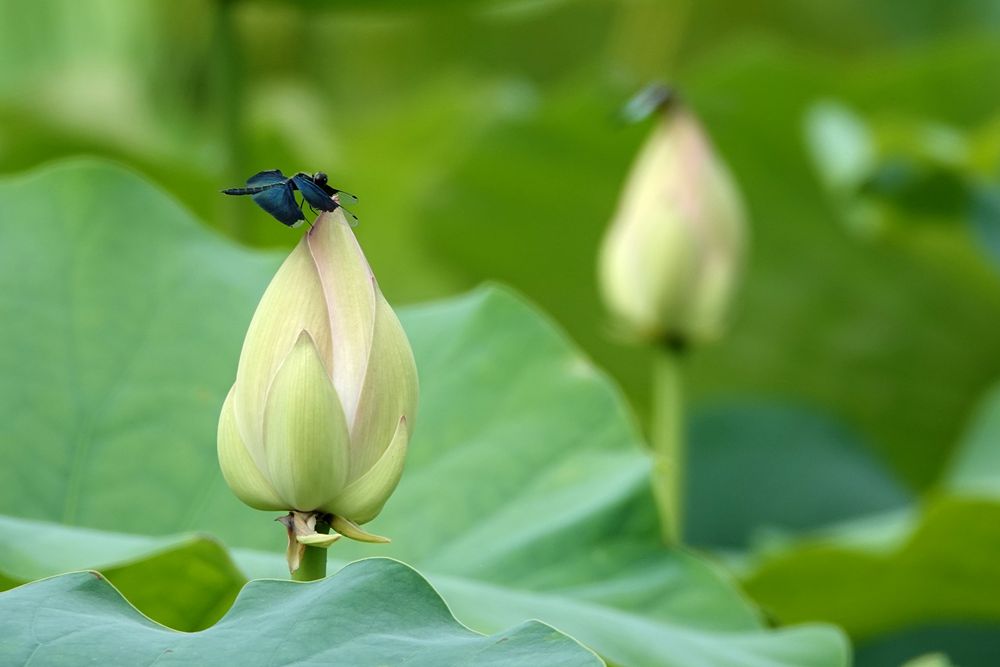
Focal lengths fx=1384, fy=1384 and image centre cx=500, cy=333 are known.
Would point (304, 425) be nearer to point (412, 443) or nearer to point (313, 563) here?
point (313, 563)

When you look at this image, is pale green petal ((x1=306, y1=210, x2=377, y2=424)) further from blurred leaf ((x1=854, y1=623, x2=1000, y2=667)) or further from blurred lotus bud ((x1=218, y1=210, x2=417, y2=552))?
blurred leaf ((x1=854, y1=623, x2=1000, y2=667))

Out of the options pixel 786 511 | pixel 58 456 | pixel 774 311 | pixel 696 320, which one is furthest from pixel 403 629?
pixel 774 311

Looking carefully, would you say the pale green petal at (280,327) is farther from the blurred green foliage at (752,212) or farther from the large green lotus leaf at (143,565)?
the blurred green foliage at (752,212)

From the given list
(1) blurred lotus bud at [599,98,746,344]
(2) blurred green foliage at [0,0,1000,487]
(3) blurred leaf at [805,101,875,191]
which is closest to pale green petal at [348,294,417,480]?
(1) blurred lotus bud at [599,98,746,344]

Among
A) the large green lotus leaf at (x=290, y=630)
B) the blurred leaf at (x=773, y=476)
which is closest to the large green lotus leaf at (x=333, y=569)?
the large green lotus leaf at (x=290, y=630)

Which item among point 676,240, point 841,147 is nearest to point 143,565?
point 676,240

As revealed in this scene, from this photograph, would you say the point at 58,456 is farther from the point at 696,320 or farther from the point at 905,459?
the point at 905,459
